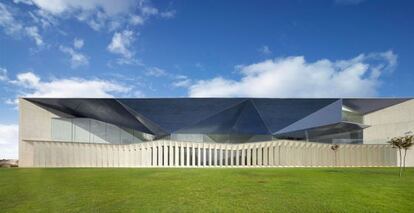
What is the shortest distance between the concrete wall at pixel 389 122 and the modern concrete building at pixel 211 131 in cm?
→ 9

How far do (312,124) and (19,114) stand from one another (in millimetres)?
28577

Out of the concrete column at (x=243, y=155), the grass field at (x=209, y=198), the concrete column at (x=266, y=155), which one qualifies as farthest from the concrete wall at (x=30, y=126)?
the concrete column at (x=266, y=155)

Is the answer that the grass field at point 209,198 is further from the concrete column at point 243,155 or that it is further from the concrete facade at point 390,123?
the concrete facade at point 390,123

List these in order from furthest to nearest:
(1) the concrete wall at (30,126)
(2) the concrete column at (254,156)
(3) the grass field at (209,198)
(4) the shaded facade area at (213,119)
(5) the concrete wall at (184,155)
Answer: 1. (4) the shaded facade area at (213,119)
2. (1) the concrete wall at (30,126)
3. (2) the concrete column at (254,156)
4. (5) the concrete wall at (184,155)
5. (3) the grass field at (209,198)

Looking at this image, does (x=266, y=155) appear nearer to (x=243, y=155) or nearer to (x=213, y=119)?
(x=243, y=155)

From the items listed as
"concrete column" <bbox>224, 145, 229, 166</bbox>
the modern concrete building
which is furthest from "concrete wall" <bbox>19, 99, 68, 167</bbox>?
"concrete column" <bbox>224, 145, 229, 166</bbox>

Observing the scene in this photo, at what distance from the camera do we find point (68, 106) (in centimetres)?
3084

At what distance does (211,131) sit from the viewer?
32125mm

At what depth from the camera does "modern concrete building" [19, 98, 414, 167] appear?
2794 centimetres

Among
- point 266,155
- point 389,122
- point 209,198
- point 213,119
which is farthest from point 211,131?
point 209,198

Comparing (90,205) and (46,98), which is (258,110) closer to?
(46,98)

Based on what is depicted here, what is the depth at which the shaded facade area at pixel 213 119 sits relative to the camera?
30906mm

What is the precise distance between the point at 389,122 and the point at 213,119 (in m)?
17.9

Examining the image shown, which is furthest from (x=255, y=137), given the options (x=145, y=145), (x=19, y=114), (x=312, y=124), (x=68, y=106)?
(x=19, y=114)
